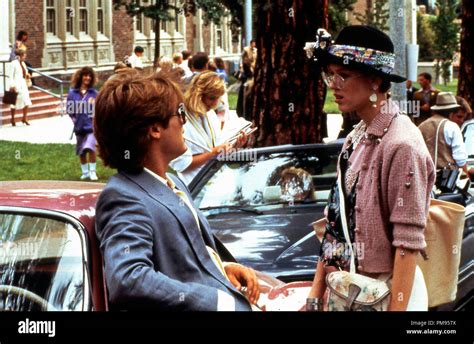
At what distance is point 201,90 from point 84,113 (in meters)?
8.76

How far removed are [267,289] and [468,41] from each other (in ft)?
60.7

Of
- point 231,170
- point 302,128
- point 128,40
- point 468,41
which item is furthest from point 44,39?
point 231,170

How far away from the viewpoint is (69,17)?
1730 inches

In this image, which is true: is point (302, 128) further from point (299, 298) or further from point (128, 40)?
point (128, 40)

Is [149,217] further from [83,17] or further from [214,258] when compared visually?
[83,17]

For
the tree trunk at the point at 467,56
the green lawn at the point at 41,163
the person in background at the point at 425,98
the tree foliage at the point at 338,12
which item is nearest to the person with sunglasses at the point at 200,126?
the green lawn at the point at 41,163

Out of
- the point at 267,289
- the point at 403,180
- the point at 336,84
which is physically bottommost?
the point at 267,289

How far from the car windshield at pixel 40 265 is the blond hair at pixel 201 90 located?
205 inches

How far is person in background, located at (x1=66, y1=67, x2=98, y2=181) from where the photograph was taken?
17.4 metres

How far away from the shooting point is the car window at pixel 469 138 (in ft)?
43.6

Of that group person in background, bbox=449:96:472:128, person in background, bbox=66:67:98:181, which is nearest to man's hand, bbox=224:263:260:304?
person in background, bbox=449:96:472:128

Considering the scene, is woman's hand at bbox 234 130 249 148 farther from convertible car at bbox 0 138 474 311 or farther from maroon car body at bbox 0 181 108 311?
maroon car body at bbox 0 181 108 311

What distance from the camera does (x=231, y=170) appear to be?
27.8 ft

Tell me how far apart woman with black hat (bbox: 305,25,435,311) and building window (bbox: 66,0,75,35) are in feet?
131
